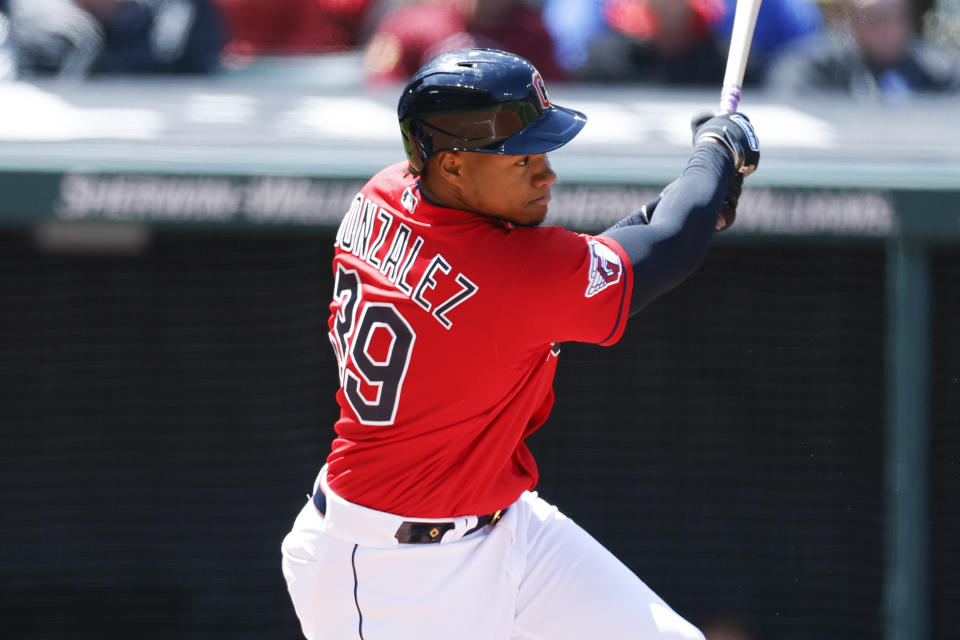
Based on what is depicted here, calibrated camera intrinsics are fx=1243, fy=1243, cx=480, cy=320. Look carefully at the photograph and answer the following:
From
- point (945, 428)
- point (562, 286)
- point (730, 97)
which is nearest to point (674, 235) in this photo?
point (562, 286)

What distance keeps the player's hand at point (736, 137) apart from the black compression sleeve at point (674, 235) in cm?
7

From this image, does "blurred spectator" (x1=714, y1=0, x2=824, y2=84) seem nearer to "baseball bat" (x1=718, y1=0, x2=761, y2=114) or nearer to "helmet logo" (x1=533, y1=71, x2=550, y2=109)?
"baseball bat" (x1=718, y1=0, x2=761, y2=114)

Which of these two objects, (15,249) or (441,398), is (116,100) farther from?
(441,398)

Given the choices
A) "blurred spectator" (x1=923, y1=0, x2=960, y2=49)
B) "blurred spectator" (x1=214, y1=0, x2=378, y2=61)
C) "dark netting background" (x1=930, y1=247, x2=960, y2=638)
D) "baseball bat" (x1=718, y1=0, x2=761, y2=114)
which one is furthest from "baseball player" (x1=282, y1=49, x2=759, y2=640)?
"blurred spectator" (x1=923, y1=0, x2=960, y2=49)

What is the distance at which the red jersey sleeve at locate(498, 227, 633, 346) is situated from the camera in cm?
186

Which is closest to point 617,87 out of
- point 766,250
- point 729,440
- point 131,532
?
point 766,250

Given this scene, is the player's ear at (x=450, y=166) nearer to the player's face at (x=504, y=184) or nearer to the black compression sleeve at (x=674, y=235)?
the player's face at (x=504, y=184)

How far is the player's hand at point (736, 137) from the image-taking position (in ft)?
6.72

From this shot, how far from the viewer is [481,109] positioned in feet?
6.14

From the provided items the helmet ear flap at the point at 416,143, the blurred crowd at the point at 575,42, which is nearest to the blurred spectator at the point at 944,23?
the blurred crowd at the point at 575,42

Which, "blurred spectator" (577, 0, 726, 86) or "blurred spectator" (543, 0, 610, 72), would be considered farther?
"blurred spectator" (543, 0, 610, 72)

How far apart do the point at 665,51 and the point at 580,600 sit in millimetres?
2699

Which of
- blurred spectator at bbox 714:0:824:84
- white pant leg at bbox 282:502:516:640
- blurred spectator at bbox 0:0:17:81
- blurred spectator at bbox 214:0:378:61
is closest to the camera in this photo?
white pant leg at bbox 282:502:516:640

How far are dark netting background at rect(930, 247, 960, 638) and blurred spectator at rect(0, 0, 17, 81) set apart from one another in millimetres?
2845
